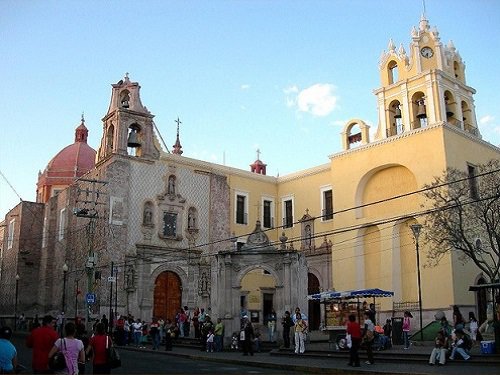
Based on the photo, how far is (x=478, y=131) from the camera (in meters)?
33.8

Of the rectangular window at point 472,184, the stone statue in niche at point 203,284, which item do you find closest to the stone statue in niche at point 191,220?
the stone statue in niche at point 203,284

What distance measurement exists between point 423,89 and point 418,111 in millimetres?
1298

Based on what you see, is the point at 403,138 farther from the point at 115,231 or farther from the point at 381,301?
the point at 115,231

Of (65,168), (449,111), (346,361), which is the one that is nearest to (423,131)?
(449,111)

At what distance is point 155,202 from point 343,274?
12.3m

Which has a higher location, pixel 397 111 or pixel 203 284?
pixel 397 111

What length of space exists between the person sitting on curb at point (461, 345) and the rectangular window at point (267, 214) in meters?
25.1

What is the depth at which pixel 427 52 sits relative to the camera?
1361 inches

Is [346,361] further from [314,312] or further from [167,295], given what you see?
[314,312]

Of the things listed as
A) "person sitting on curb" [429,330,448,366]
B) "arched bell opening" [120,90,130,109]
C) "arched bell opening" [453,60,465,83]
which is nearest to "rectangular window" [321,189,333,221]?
"arched bell opening" [453,60,465,83]

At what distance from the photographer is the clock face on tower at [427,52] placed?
34.4 meters

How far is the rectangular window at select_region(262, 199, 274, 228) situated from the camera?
40969mm

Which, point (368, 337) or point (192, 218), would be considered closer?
point (368, 337)

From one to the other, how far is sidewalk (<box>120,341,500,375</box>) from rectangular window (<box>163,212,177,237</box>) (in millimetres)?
14537
